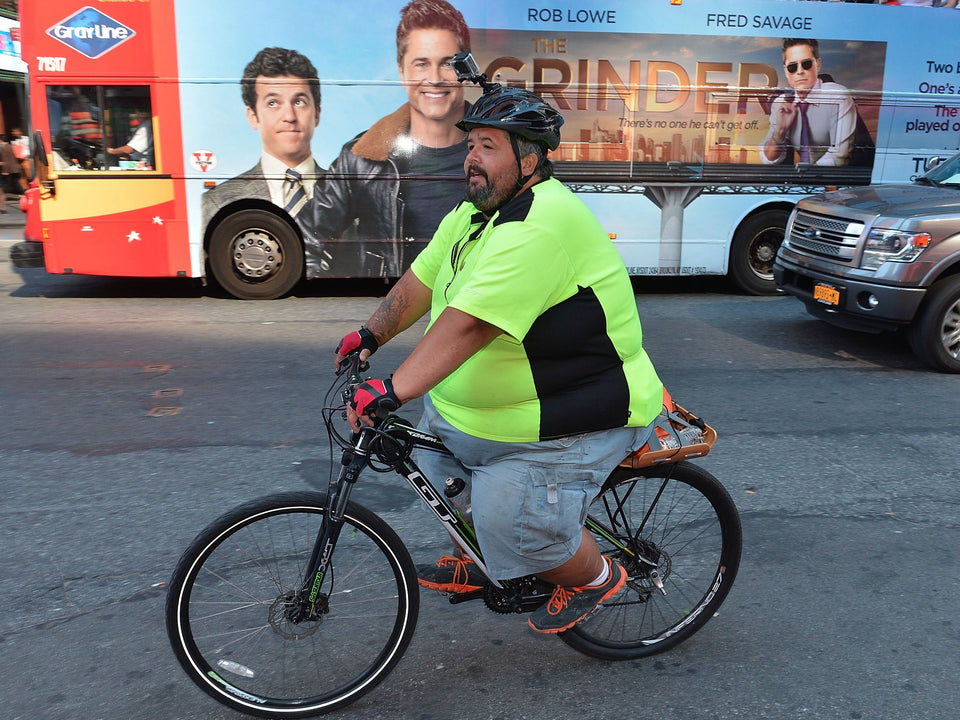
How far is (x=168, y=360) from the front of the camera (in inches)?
275

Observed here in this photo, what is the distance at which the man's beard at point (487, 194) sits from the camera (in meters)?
2.51

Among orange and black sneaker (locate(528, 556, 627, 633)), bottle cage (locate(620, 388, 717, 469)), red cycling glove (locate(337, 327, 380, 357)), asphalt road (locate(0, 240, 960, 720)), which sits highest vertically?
red cycling glove (locate(337, 327, 380, 357))

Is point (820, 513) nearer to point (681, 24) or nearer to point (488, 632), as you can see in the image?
point (488, 632)

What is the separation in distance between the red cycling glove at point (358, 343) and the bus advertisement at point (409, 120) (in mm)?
6658

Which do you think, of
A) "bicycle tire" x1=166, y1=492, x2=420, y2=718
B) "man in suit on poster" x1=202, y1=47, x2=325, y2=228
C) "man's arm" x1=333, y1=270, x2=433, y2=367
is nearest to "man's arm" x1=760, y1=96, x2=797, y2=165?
"man in suit on poster" x1=202, y1=47, x2=325, y2=228

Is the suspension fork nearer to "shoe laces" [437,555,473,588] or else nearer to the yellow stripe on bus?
"shoe laces" [437,555,473,588]

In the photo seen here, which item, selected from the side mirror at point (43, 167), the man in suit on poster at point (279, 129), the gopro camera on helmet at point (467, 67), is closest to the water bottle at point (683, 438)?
the gopro camera on helmet at point (467, 67)

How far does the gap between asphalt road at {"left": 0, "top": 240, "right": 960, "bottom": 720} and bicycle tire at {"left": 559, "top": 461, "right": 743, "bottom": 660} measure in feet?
0.32

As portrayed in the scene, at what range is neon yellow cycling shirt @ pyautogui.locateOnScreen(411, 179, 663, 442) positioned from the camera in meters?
2.35

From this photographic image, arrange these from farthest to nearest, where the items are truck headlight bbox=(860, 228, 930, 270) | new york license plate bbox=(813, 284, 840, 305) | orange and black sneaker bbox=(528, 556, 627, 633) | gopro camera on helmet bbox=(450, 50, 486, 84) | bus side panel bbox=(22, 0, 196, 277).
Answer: bus side panel bbox=(22, 0, 196, 277) < new york license plate bbox=(813, 284, 840, 305) < truck headlight bbox=(860, 228, 930, 270) < orange and black sneaker bbox=(528, 556, 627, 633) < gopro camera on helmet bbox=(450, 50, 486, 84)

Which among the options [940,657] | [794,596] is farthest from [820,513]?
[940,657]

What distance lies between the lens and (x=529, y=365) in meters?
2.54

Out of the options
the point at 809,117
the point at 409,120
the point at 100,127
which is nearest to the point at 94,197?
the point at 100,127

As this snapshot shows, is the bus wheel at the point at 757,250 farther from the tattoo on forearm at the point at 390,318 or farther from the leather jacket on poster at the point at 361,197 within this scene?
the tattoo on forearm at the point at 390,318
